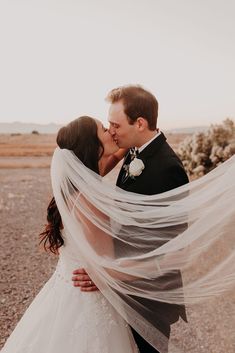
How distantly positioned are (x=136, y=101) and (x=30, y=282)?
4.51m

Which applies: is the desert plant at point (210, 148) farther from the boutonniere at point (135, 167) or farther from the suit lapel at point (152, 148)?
the boutonniere at point (135, 167)

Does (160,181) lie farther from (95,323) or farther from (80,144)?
(95,323)

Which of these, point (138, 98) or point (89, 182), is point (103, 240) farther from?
point (138, 98)

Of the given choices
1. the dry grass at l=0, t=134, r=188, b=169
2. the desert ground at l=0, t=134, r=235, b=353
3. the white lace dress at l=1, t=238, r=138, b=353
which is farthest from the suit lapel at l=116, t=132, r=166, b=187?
the dry grass at l=0, t=134, r=188, b=169

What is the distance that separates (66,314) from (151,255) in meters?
0.77

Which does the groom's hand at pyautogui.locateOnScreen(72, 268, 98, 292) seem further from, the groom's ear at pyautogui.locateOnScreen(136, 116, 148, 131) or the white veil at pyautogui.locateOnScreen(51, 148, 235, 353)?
the groom's ear at pyautogui.locateOnScreen(136, 116, 148, 131)

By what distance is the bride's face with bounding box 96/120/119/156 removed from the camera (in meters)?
3.08

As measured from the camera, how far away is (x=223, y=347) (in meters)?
4.61

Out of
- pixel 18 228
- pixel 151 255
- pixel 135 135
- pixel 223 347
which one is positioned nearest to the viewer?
pixel 151 255

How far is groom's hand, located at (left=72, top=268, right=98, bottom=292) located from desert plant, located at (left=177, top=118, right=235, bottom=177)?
42.5ft

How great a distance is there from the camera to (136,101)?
129 inches

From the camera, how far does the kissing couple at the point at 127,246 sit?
113 inches

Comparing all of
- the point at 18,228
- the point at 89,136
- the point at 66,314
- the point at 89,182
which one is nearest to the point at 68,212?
the point at 89,182

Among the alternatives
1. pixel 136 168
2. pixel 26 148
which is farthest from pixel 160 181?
pixel 26 148
